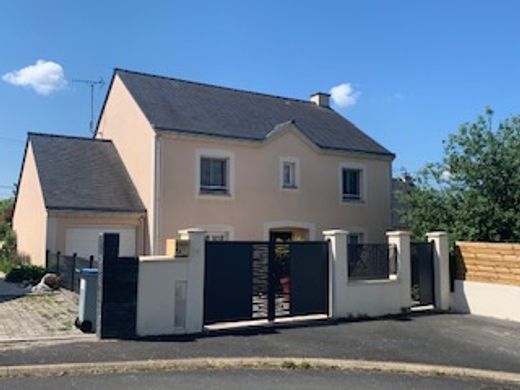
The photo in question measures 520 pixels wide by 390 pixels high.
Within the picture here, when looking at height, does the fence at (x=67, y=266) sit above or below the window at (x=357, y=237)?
below

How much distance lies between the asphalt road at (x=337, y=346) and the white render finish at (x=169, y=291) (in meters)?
0.50

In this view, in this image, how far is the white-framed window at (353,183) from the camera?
24016 millimetres

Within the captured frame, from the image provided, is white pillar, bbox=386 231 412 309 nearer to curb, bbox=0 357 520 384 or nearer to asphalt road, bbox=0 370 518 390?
curb, bbox=0 357 520 384

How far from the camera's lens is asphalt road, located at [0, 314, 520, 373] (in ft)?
29.8

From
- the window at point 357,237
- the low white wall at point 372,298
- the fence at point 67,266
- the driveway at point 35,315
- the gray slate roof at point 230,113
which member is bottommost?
the driveway at point 35,315

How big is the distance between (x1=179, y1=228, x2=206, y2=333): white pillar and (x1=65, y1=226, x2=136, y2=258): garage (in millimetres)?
7967

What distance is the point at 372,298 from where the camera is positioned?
13562 millimetres

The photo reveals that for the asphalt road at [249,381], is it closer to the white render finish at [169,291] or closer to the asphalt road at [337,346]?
the asphalt road at [337,346]

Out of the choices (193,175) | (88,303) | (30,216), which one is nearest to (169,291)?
(88,303)

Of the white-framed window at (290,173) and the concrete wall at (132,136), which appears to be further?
the white-framed window at (290,173)

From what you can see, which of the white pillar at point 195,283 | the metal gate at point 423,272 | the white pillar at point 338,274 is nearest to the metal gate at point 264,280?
the white pillar at point 338,274

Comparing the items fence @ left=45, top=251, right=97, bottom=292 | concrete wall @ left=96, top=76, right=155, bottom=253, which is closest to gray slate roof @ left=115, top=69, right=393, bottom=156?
concrete wall @ left=96, top=76, right=155, bottom=253

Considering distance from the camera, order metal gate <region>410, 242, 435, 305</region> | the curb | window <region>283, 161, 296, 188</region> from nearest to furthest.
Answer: the curb
metal gate <region>410, 242, 435, 305</region>
window <region>283, 161, 296, 188</region>

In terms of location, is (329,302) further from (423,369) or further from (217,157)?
(217,157)
